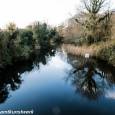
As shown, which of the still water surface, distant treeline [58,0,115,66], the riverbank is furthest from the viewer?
distant treeline [58,0,115,66]

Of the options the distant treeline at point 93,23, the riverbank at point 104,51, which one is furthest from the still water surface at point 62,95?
the distant treeline at point 93,23

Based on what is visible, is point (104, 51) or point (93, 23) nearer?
point (104, 51)

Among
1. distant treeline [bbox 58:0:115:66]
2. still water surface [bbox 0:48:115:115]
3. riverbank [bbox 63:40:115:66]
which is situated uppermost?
distant treeline [bbox 58:0:115:66]

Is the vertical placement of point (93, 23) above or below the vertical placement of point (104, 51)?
above

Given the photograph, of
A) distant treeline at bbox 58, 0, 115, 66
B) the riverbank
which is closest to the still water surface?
the riverbank

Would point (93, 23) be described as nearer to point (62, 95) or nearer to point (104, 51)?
point (104, 51)

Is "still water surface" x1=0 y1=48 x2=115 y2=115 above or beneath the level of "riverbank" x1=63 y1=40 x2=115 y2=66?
beneath

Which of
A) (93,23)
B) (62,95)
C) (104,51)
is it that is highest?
(93,23)

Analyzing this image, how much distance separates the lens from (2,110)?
3.14 metres

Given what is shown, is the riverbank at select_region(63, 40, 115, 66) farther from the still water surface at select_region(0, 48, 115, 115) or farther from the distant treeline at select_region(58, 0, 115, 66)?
the still water surface at select_region(0, 48, 115, 115)

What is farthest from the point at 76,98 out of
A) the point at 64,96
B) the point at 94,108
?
the point at 94,108

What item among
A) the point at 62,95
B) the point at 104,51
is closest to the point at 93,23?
the point at 104,51

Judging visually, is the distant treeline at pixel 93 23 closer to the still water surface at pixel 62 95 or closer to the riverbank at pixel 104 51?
the riverbank at pixel 104 51

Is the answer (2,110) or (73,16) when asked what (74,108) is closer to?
(2,110)
